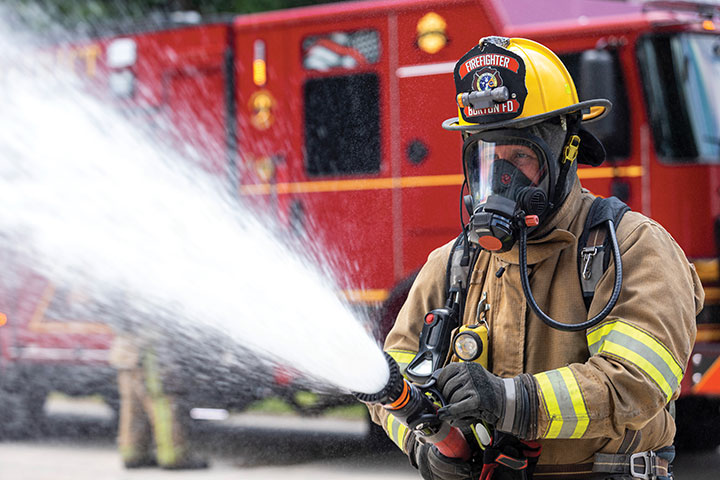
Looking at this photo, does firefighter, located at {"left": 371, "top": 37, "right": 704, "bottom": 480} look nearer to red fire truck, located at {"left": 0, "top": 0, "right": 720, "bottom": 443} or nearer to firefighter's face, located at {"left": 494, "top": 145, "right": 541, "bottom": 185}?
firefighter's face, located at {"left": 494, "top": 145, "right": 541, "bottom": 185}

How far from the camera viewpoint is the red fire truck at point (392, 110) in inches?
242

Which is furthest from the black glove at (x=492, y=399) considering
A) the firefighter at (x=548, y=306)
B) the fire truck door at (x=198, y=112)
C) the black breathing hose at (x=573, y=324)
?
the fire truck door at (x=198, y=112)

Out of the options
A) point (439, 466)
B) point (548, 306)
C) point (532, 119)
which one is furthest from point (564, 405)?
point (532, 119)

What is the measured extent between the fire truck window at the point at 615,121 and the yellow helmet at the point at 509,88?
3.59 meters

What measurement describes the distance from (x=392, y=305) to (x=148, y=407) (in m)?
1.93

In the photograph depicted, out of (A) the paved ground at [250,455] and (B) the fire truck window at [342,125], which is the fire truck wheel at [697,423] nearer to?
(A) the paved ground at [250,455]

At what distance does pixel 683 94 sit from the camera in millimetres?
6152

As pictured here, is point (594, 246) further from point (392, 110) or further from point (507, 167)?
point (392, 110)

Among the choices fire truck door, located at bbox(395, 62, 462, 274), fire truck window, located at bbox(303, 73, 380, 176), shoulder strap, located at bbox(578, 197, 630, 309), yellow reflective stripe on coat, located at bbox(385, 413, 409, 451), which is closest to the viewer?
shoulder strap, located at bbox(578, 197, 630, 309)

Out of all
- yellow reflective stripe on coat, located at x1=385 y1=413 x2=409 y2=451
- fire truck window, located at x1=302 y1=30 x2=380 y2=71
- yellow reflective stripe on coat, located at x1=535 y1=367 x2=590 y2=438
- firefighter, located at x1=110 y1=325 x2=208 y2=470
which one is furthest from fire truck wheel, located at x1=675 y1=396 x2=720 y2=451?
yellow reflective stripe on coat, located at x1=535 y1=367 x2=590 y2=438

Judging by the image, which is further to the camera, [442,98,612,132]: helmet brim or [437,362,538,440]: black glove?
[442,98,612,132]: helmet brim

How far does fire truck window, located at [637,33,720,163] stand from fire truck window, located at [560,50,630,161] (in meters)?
0.15

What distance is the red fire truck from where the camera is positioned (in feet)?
20.2

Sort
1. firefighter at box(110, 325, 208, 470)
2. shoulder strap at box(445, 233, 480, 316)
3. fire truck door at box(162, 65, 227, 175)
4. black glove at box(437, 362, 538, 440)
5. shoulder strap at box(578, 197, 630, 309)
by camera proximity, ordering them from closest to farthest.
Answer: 1. black glove at box(437, 362, 538, 440)
2. shoulder strap at box(578, 197, 630, 309)
3. shoulder strap at box(445, 233, 480, 316)
4. firefighter at box(110, 325, 208, 470)
5. fire truck door at box(162, 65, 227, 175)
